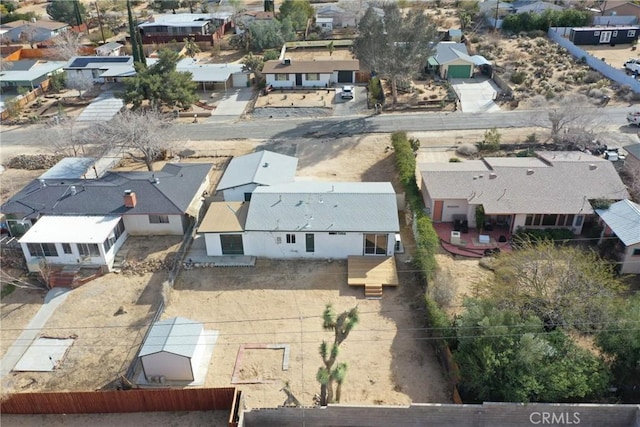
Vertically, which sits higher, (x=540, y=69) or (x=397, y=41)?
(x=397, y=41)

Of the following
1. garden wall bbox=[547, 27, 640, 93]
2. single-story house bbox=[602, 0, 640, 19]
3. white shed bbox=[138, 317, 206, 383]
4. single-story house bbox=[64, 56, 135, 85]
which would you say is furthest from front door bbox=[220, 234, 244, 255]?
single-story house bbox=[602, 0, 640, 19]

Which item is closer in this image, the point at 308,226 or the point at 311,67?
the point at 308,226

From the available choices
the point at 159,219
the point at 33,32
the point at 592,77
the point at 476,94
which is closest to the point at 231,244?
the point at 159,219

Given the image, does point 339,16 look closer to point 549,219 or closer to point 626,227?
point 549,219

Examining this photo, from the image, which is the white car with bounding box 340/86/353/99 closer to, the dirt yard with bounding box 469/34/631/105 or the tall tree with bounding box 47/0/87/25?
the dirt yard with bounding box 469/34/631/105

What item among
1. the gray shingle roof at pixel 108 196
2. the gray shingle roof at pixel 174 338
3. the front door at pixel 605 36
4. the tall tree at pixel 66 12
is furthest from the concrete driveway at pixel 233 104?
the front door at pixel 605 36

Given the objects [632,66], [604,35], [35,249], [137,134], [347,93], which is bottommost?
[35,249]
